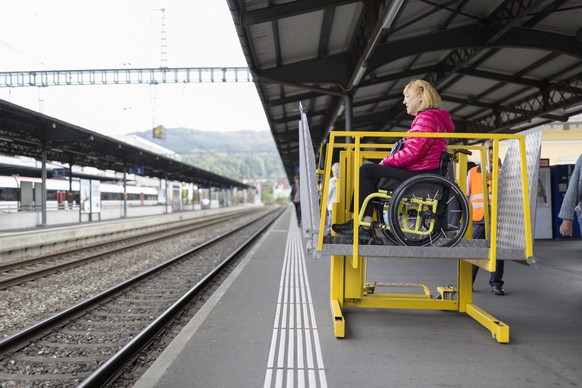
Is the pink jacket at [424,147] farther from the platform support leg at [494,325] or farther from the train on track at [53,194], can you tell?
the train on track at [53,194]

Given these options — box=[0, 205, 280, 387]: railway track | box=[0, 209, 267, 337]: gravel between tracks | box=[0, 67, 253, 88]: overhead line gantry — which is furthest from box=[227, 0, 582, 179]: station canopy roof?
box=[0, 67, 253, 88]: overhead line gantry

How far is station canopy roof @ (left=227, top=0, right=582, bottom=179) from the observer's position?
9031 millimetres

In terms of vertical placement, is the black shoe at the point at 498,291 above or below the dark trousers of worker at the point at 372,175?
below

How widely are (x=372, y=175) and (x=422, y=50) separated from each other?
735 centimetres

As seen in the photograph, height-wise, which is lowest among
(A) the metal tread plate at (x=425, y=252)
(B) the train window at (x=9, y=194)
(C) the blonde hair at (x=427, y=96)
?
(A) the metal tread plate at (x=425, y=252)

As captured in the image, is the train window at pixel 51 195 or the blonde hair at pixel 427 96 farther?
the train window at pixel 51 195

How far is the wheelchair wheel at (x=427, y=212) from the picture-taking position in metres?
4.26

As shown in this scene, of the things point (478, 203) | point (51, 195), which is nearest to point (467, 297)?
point (478, 203)

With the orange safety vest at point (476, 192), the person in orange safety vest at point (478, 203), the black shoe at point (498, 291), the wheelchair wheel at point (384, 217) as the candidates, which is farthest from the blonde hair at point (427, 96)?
the black shoe at point (498, 291)

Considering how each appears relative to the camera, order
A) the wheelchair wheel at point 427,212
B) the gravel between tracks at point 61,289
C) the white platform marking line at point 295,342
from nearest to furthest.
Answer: the white platform marking line at point 295,342, the wheelchair wheel at point 427,212, the gravel between tracks at point 61,289

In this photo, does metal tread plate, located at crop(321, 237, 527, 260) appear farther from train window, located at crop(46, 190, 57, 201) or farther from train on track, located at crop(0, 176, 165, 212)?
train window, located at crop(46, 190, 57, 201)

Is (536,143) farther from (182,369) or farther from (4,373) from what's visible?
(4,373)

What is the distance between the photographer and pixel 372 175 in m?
4.44

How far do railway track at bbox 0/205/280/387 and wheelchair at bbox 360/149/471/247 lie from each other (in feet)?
8.34
